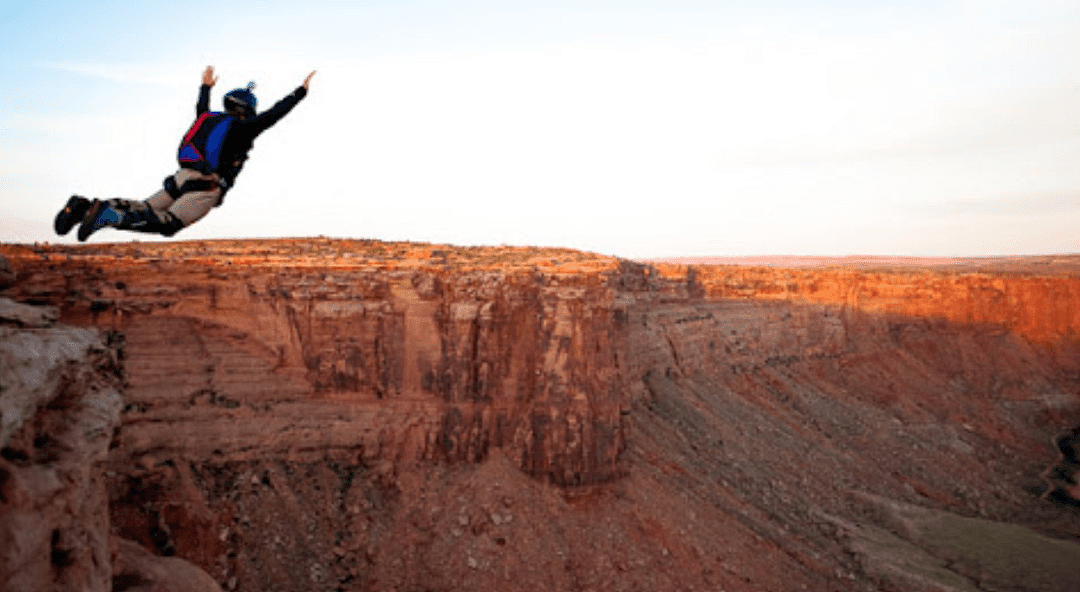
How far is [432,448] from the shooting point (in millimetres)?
17906

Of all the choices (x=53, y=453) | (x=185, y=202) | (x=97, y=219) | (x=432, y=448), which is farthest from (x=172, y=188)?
(x=432, y=448)

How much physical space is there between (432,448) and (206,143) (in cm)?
1076

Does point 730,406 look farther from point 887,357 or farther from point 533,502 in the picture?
point 887,357

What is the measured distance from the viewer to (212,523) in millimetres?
14094

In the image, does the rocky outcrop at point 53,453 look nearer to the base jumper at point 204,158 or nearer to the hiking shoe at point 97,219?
the hiking shoe at point 97,219

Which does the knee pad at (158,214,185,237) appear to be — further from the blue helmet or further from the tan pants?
the blue helmet

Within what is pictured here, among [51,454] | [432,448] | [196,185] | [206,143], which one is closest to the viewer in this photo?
[51,454]

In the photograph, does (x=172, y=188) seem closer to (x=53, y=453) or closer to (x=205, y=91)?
(x=205, y=91)

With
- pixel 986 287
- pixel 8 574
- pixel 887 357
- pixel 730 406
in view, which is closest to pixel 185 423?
pixel 8 574

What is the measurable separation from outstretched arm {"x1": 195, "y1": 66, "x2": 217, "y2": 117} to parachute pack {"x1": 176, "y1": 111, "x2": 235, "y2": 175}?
20 cm

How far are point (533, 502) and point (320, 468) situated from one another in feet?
17.3

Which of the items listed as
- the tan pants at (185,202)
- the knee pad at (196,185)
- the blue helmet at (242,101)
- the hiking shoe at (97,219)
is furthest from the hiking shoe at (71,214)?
the blue helmet at (242,101)

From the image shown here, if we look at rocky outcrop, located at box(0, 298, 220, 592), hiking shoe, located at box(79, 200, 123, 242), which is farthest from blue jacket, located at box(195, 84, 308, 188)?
rocky outcrop, located at box(0, 298, 220, 592)

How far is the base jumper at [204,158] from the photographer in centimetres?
895
